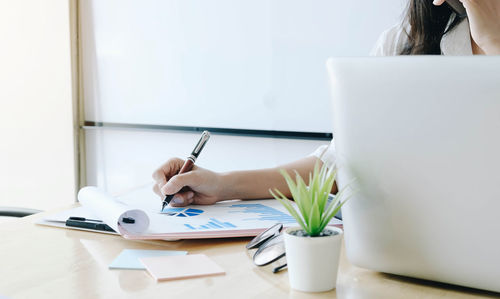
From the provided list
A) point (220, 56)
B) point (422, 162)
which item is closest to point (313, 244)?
point (422, 162)

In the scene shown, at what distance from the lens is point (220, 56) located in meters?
2.37

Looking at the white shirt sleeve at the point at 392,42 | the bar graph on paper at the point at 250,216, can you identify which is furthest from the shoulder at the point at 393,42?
the bar graph on paper at the point at 250,216

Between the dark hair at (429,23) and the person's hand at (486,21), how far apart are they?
17cm

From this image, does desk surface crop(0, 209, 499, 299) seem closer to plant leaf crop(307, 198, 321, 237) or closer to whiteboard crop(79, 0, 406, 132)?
plant leaf crop(307, 198, 321, 237)

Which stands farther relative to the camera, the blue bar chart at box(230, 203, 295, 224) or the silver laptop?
the blue bar chart at box(230, 203, 295, 224)

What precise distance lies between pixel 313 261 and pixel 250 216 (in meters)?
0.34

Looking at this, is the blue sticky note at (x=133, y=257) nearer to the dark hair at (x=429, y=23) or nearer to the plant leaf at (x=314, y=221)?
the plant leaf at (x=314, y=221)

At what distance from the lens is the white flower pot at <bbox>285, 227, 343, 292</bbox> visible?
642 millimetres

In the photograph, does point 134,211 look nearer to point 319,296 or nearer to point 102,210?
point 102,210

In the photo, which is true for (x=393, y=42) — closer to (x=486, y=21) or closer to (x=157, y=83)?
(x=486, y=21)

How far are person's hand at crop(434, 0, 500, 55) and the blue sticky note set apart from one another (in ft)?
2.27

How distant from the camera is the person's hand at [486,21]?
1088mm

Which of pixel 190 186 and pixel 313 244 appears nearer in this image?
pixel 313 244

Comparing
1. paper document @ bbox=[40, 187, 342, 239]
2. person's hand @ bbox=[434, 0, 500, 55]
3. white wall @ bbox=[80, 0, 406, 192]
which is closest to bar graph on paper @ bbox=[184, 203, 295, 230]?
paper document @ bbox=[40, 187, 342, 239]
